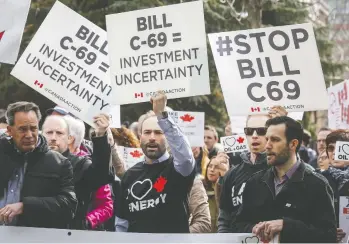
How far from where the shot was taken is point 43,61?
8164 millimetres

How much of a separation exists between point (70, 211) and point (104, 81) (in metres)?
2.21

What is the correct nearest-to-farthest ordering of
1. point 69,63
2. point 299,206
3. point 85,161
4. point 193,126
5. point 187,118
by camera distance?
point 299,206, point 85,161, point 69,63, point 193,126, point 187,118

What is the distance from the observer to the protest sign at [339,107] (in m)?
10.9

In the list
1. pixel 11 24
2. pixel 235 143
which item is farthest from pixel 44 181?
pixel 235 143

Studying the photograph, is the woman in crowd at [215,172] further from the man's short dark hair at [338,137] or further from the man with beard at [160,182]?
the man with beard at [160,182]

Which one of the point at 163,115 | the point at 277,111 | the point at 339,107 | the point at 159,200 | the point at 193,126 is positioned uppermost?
the point at 339,107

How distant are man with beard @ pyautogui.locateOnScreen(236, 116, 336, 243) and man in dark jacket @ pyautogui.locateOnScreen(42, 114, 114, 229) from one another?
3.52ft

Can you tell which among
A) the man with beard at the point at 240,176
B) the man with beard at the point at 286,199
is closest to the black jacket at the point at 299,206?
the man with beard at the point at 286,199

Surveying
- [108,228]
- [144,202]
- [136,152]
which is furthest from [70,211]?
[136,152]

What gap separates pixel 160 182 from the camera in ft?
22.0

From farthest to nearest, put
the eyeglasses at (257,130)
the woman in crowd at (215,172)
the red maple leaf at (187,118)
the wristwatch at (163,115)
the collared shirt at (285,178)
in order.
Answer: the red maple leaf at (187,118) → the woman in crowd at (215,172) → the eyeglasses at (257,130) → the wristwatch at (163,115) → the collared shirt at (285,178)

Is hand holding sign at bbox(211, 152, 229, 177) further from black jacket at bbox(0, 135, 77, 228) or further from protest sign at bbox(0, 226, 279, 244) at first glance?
black jacket at bbox(0, 135, 77, 228)

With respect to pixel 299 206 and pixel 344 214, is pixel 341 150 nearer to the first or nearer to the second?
pixel 344 214

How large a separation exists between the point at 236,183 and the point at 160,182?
63 centimetres
